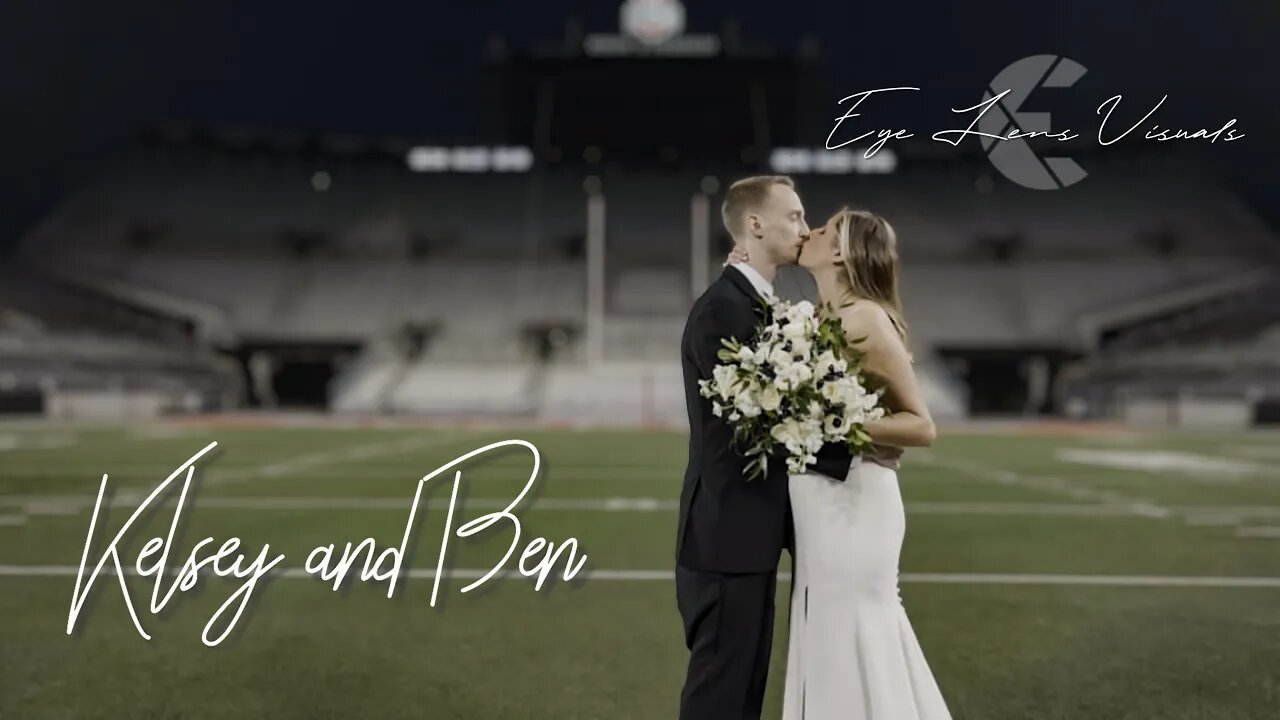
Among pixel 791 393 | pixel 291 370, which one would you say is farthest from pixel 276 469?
pixel 291 370

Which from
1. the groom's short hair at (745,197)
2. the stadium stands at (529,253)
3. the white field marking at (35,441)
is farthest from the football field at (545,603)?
the stadium stands at (529,253)

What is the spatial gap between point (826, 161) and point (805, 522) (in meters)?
38.6

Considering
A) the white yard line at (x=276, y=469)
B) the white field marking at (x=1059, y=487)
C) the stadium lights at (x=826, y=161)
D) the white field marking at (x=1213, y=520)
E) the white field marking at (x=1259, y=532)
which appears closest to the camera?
the white field marking at (x=1259, y=532)

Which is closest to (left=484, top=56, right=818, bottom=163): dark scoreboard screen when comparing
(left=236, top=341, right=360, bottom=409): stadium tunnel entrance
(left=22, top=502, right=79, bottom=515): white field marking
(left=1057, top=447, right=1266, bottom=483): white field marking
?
(left=236, top=341, right=360, bottom=409): stadium tunnel entrance

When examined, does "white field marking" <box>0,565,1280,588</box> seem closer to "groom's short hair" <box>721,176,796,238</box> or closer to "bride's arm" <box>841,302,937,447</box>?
"bride's arm" <box>841,302,937,447</box>

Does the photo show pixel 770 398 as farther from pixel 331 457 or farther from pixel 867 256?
pixel 331 457

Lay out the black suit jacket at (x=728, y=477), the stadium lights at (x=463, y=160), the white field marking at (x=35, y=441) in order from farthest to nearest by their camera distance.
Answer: the stadium lights at (x=463, y=160), the white field marking at (x=35, y=441), the black suit jacket at (x=728, y=477)

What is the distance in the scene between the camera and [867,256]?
8.73 feet

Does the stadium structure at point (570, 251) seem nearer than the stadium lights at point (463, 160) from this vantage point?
Yes

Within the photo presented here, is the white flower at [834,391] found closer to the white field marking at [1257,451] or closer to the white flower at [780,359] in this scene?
the white flower at [780,359]

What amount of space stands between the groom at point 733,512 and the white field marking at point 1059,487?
22.1ft

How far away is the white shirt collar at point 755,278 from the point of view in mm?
2580

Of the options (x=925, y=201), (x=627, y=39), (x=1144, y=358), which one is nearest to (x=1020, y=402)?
(x=1144, y=358)

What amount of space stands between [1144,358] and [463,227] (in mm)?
23508
